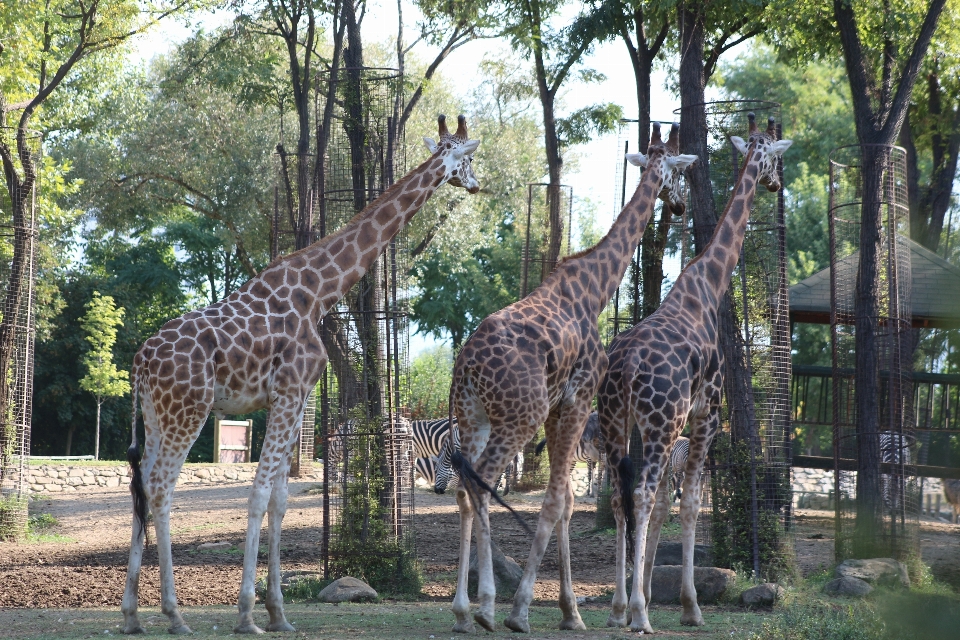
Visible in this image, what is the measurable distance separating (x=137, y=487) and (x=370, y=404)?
4.02m

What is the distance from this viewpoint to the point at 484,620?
24.8ft

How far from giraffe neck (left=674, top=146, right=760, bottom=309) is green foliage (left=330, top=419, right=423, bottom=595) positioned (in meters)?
3.97

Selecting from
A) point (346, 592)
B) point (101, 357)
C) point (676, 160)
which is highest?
point (676, 160)

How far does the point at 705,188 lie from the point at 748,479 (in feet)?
12.2

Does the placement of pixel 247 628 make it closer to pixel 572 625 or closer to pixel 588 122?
pixel 572 625

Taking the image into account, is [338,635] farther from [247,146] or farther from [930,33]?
[247,146]

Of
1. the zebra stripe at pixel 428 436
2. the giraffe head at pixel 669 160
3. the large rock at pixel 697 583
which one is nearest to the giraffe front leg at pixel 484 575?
the large rock at pixel 697 583

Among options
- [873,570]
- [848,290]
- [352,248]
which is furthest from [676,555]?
[848,290]

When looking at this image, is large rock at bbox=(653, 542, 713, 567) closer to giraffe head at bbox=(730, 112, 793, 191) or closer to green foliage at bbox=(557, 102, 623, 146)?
giraffe head at bbox=(730, 112, 793, 191)

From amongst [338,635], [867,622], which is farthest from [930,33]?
[338,635]

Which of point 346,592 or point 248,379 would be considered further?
point 346,592

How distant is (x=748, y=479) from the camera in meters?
11.6

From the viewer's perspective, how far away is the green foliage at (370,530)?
430 inches

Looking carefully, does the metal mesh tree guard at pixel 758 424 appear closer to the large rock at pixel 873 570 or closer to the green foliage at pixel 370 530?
the large rock at pixel 873 570
